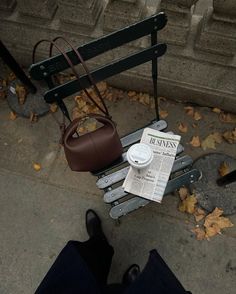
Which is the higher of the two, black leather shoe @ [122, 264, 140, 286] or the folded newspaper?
the folded newspaper

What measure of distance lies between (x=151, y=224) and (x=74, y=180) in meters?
0.79

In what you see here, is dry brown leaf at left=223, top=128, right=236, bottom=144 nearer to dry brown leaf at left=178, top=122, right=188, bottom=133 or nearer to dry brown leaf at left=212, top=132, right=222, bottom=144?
dry brown leaf at left=212, top=132, right=222, bottom=144

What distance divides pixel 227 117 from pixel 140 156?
1.32m

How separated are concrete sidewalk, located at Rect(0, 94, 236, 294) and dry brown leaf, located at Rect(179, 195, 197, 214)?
0.06 metres

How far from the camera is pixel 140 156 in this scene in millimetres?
2275

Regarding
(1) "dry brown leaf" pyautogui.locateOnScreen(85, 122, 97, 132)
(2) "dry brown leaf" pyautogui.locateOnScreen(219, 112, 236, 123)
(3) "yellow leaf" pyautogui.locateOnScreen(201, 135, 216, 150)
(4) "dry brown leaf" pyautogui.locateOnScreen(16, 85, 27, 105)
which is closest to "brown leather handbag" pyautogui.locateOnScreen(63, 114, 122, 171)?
(1) "dry brown leaf" pyautogui.locateOnScreen(85, 122, 97, 132)

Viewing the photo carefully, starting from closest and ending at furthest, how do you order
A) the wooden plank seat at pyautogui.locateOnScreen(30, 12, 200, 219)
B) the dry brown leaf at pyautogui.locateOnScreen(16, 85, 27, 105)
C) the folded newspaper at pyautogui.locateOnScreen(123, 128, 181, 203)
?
the wooden plank seat at pyautogui.locateOnScreen(30, 12, 200, 219) → the folded newspaper at pyautogui.locateOnScreen(123, 128, 181, 203) → the dry brown leaf at pyautogui.locateOnScreen(16, 85, 27, 105)

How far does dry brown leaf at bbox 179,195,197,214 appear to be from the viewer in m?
2.87

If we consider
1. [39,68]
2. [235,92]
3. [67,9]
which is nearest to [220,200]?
[235,92]

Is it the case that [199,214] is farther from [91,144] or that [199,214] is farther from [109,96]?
[109,96]

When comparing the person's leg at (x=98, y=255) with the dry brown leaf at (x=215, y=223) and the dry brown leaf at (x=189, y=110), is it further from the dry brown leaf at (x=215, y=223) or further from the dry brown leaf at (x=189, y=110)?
the dry brown leaf at (x=189, y=110)

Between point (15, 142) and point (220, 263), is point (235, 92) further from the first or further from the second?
A: point (15, 142)

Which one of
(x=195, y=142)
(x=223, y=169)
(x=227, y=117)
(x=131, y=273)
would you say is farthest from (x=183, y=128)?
(x=131, y=273)

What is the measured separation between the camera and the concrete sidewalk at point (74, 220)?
2750 mm
